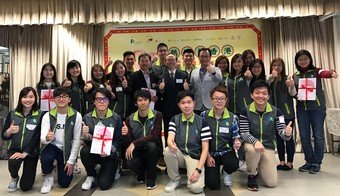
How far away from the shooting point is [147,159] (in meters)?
3.09

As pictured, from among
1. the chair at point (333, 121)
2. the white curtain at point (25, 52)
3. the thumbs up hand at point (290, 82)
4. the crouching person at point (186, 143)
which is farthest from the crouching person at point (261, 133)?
the white curtain at point (25, 52)

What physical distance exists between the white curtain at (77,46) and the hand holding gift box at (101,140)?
7.19ft

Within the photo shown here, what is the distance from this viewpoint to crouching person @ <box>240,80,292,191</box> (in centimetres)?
298

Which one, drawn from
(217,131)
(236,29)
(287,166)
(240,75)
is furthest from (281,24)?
(217,131)

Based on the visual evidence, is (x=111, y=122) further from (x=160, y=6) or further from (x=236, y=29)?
(x=236, y=29)

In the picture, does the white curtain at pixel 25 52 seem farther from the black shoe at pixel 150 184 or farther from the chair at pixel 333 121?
the chair at pixel 333 121

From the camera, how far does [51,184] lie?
3.07 meters

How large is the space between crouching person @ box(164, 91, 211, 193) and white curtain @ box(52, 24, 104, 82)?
2.57 m

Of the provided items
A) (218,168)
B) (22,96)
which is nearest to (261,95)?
(218,168)

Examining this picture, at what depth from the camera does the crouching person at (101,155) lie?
3.07 metres

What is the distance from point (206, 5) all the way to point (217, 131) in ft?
6.64

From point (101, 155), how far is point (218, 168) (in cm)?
110

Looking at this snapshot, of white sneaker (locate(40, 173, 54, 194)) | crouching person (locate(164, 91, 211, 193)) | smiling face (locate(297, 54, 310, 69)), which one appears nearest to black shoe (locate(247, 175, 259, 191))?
crouching person (locate(164, 91, 211, 193))

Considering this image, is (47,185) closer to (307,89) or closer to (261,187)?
(261,187)
